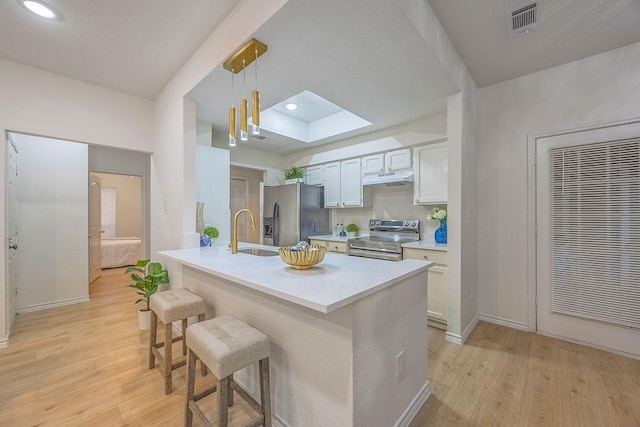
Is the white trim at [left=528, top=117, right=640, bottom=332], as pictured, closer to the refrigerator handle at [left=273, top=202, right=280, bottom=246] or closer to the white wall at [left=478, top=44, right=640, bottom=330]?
the white wall at [left=478, top=44, right=640, bottom=330]

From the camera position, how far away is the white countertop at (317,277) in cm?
103

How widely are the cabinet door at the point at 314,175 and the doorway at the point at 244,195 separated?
1.17 metres

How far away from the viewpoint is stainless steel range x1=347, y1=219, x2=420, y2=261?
3.17 metres

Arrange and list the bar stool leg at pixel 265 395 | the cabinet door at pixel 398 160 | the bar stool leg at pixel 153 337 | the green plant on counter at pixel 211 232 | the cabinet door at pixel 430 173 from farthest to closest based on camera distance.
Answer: the cabinet door at pixel 398 160 < the cabinet door at pixel 430 173 < the green plant on counter at pixel 211 232 < the bar stool leg at pixel 153 337 < the bar stool leg at pixel 265 395

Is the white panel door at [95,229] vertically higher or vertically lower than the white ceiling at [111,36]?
lower

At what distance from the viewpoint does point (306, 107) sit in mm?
3727

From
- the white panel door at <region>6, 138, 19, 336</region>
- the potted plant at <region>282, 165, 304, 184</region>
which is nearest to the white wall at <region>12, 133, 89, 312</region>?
the white panel door at <region>6, 138, 19, 336</region>

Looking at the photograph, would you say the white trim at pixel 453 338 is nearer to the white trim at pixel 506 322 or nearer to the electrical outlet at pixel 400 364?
the white trim at pixel 506 322

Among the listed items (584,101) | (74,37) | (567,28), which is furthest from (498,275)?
(74,37)

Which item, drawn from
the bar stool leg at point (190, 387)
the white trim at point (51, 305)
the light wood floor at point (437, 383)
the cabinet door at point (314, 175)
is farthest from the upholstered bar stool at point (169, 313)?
the cabinet door at point (314, 175)

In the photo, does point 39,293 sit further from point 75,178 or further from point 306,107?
point 306,107

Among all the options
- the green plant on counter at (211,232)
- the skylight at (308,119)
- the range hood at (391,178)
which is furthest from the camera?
the skylight at (308,119)

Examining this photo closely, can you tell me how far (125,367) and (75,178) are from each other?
118 inches

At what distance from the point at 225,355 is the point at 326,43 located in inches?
77.6
